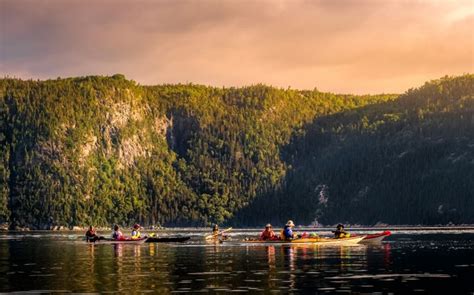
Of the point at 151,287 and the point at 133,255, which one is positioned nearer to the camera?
the point at 151,287

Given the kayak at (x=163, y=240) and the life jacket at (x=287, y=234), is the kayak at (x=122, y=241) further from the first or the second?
the life jacket at (x=287, y=234)

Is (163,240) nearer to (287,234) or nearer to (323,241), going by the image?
(287,234)

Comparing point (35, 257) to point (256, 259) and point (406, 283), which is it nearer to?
point (256, 259)

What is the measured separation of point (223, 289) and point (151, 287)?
196 inches

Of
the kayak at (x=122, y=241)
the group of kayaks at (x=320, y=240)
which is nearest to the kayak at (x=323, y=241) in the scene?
the group of kayaks at (x=320, y=240)

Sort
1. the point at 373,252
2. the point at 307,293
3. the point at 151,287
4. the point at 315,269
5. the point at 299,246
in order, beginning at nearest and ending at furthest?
1. the point at 307,293
2. the point at 151,287
3. the point at 315,269
4. the point at 373,252
5. the point at 299,246

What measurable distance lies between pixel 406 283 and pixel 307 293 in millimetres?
9641

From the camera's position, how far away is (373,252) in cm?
10888

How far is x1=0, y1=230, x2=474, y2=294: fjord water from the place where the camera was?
2596 inches

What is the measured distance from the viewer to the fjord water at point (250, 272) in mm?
65938

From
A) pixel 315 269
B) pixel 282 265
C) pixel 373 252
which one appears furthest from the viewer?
pixel 373 252

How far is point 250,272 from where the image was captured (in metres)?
78.9

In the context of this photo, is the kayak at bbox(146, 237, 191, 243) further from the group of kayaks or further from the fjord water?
the fjord water

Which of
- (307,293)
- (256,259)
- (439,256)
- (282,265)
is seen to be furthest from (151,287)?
(439,256)
